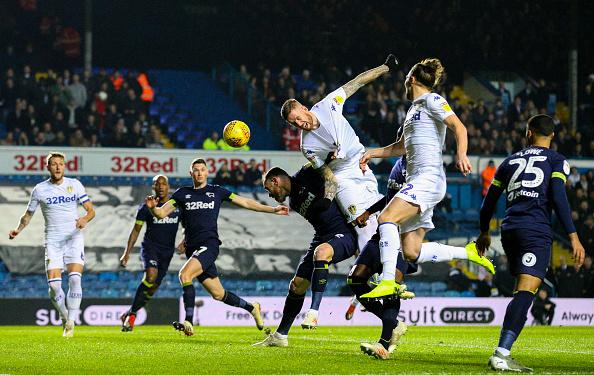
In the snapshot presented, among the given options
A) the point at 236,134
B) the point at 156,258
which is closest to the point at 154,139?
the point at 156,258

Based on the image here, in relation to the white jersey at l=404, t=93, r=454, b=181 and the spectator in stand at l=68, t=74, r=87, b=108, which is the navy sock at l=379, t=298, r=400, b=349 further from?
the spectator in stand at l=68, t=74, r=87, b=108

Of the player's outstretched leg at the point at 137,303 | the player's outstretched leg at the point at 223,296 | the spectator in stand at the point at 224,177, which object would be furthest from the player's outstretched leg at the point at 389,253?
the spectator in stand at the point at 224,177

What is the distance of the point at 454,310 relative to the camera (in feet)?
72.0

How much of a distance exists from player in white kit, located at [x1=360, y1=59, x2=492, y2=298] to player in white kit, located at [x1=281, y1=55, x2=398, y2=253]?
889 millimetres

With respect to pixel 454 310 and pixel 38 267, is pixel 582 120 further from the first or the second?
pixel 38 267

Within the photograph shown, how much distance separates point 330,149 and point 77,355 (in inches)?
125

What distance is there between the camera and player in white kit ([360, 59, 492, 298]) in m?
9.23

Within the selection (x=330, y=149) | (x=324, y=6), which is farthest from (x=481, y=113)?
(x=330, y=149)

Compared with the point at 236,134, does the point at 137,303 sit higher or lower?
lower

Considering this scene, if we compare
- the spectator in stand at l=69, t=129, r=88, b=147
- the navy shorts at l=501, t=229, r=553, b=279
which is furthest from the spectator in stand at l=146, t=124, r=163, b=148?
the navy shorts at l=501, t=229, r=553, b=279

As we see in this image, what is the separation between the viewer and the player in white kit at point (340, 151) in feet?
35.1

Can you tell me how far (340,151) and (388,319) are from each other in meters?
2.05

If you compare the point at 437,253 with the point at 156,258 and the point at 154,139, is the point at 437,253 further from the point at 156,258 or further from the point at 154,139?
the point at 154,139

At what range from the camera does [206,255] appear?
14016 millimetres
